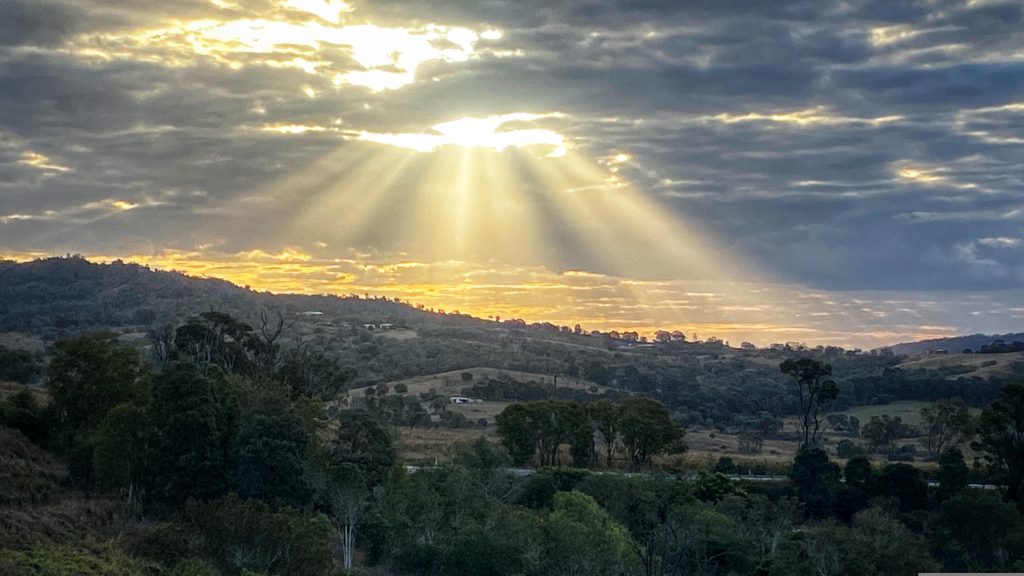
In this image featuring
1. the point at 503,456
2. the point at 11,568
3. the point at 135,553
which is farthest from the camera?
the point at 503,456

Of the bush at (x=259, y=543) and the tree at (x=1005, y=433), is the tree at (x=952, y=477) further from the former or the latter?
the bush at (x=259, y=543)

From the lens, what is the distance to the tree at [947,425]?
11701cm

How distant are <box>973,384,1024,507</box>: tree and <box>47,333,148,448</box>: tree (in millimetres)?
67548

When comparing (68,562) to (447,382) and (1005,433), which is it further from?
(447,382)

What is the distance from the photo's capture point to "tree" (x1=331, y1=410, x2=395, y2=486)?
7881 cm

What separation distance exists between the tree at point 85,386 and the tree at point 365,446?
47.5 feet

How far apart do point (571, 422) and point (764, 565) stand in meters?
38.5

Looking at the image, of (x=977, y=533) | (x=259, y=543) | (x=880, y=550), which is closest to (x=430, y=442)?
(x=977, y=533)

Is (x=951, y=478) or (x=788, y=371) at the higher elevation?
(x=788, y=371)

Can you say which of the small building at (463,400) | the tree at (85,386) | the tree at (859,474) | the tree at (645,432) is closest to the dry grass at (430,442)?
the tree at (645,432)

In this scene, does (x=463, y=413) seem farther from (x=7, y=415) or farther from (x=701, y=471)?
(x=7, y=415)

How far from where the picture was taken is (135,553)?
56.0 m

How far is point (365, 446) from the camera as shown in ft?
265

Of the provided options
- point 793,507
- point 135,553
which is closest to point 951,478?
point 793,507
